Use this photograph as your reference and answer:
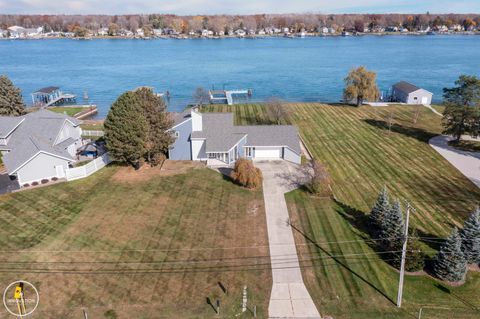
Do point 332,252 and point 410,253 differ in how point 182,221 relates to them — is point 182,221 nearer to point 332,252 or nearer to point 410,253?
point 332,252

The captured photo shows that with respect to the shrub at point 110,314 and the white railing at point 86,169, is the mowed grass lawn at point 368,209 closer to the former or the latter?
the shrub at point 110,314

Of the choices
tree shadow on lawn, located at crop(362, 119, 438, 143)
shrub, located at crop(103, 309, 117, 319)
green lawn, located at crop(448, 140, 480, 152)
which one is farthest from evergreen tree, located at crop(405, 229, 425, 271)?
tree shadow on lawn, located at crop(362, 119, 438, 143)

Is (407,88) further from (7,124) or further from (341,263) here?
(7,124)

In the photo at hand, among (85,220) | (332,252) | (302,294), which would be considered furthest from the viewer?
(85,220)

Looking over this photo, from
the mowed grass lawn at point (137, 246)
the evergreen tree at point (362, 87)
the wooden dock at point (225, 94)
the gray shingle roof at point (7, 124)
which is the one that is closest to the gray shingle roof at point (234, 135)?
the mowed grass lawn at point (137, 246)

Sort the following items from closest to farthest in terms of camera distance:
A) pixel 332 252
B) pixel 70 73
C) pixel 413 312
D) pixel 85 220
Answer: pixel 413 312 → pixel 332 252 → pixel 85 220 → pixel 70 73

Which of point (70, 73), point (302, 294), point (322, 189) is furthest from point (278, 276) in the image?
point (70, 73)
